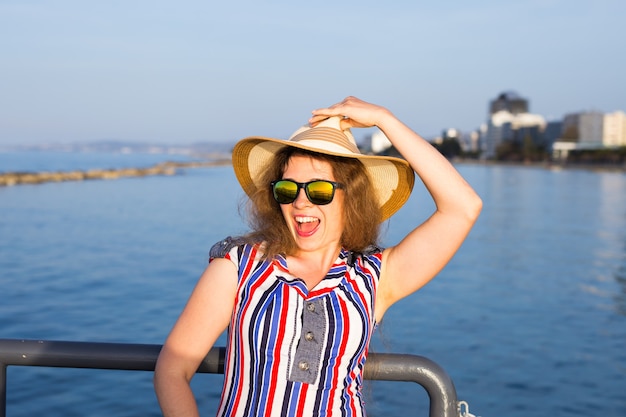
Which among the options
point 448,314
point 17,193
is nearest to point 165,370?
point 448,314

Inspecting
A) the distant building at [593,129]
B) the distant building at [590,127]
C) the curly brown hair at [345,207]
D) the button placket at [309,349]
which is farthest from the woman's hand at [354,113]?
the distant building at [590,127]

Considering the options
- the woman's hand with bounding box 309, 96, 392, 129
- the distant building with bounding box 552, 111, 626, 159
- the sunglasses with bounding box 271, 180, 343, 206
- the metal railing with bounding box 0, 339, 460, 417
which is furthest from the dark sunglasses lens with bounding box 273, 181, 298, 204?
the distant building with bounding box 552, 111, 626, 159

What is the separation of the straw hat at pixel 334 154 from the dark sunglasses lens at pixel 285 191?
0.34 ft

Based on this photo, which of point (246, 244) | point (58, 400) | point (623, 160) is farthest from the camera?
point (623, 160)

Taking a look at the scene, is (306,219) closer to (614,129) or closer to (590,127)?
(590,127)

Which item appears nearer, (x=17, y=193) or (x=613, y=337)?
(x=613, y=337)

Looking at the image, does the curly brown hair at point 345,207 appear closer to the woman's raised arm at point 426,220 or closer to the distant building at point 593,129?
the woman's raised arm at point 426,220

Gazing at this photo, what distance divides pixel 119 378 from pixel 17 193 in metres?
30.9

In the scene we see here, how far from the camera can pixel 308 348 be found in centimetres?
181

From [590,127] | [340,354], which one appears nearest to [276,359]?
[340,354]

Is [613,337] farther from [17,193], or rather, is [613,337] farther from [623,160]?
[623,160]

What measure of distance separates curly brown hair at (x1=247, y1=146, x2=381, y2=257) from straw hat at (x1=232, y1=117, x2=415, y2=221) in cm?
3

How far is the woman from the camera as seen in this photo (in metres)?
1.80

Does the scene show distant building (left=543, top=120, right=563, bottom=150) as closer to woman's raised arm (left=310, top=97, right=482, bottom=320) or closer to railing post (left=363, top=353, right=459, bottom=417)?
woman's raised arm (left=310, top=97, right=482, bottom=320)
